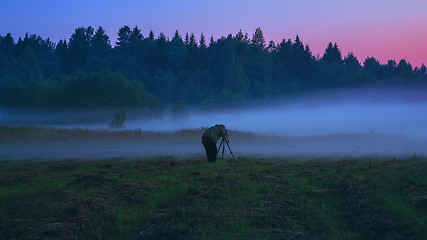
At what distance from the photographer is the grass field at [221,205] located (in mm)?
9062

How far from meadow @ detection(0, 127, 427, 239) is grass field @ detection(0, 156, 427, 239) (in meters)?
0.02

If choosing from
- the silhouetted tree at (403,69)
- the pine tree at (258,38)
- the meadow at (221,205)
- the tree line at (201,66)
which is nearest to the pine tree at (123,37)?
the tree line at (201,66)

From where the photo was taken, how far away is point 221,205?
10883 millimetres

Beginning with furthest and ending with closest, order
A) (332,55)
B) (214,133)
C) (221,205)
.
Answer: (332,55) → (214,133) → (221,205)

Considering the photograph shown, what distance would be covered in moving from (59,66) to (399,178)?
126 metres

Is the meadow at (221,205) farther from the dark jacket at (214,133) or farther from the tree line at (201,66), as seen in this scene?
the tree line at (201,66)

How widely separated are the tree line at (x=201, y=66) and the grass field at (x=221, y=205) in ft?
273

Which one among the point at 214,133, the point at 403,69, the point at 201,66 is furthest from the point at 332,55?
the point at 214,133

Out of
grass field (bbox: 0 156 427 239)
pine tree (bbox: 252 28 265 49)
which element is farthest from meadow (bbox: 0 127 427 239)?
pine tree (bbox: 252 28 265 49)

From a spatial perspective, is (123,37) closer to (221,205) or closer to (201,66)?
(201,66)

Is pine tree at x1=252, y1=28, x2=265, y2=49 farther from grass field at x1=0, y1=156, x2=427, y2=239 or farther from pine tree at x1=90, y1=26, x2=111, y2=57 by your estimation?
grass field at x1=0, y1=156, x2=427, y2=239

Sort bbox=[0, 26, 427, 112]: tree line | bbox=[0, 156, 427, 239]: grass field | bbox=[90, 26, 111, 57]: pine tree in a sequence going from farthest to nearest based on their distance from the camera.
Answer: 1. bbox=[90, 26, 111, 57]: pine tree
2. bbox=[0, 26, 427, 112]: tree line
3. bbox=[0, 156, 427, 239]: grass field

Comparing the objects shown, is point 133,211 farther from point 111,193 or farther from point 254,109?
point 254,109

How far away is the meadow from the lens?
29.7 ft
